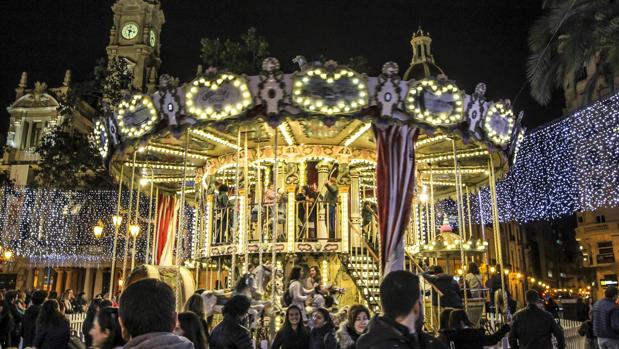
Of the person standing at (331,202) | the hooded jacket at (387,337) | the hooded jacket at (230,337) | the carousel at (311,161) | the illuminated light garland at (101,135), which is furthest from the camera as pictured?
the person standing at (331,202)

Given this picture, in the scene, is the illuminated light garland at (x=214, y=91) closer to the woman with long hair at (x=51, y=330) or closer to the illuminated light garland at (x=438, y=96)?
the illuminated light garland at (x=438, y=96)

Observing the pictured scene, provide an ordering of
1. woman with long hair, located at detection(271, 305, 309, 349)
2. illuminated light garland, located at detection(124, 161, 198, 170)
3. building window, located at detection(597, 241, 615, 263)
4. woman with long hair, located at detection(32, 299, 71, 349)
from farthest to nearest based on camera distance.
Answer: building window, located at detection(597, 241, 615, 263) → illuminated light garland, located at detection(124, 161, 198, 170) → woman with long hair, located at detection(271, 305, 309, 349) → woman with long hair, located at detection(32, 299, 71, 349)

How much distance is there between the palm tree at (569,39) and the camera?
1291cm

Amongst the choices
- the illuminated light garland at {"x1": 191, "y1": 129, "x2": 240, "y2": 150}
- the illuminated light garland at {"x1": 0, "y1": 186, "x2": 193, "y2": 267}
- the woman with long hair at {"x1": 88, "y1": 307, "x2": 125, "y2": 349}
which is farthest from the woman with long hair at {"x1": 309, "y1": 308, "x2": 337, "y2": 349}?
the illuminated light garland at {"x1": 0, "y1": 186, "x2": 193, "y2": 267}

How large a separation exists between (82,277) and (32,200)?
13.9 meters

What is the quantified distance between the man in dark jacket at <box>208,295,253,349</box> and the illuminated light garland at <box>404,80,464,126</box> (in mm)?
6014

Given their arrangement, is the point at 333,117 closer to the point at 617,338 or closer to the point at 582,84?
the point at 617,338

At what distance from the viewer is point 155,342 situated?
86.7 inches

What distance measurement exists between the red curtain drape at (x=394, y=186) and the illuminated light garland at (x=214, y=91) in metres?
2.69

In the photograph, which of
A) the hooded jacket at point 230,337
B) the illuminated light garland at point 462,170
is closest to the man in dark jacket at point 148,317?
the hooded jacket at point 230,337

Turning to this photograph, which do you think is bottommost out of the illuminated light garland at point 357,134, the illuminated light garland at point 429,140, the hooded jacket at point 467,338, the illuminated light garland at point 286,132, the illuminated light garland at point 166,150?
the hooded jacket at point 467,338

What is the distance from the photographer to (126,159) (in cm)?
1379

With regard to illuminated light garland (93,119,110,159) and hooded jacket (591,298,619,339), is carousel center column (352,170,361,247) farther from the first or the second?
hooded jacket (591,298,619,339)

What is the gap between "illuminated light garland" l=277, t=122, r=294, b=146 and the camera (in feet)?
41.2
